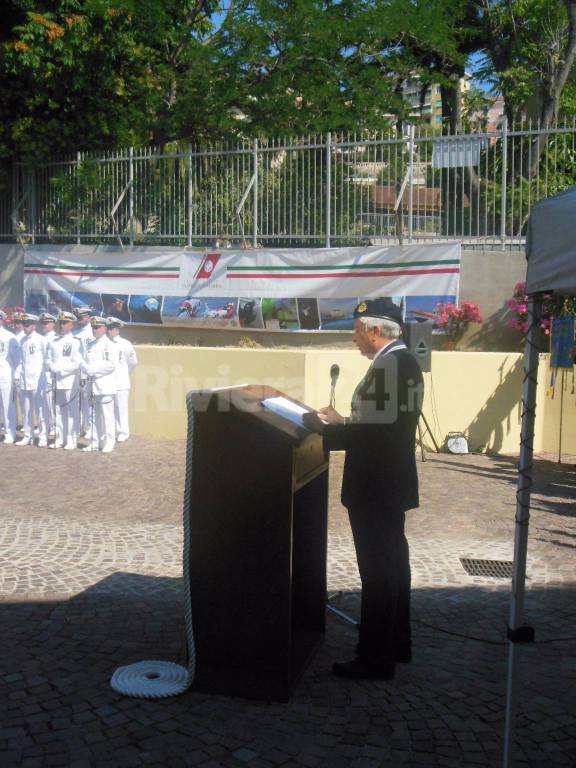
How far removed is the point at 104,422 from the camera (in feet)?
42.0

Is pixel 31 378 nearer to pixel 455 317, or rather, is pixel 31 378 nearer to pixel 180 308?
pixel 180 308

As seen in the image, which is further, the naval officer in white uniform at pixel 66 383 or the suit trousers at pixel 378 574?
the naval officer in white uniform at pixel 66 383

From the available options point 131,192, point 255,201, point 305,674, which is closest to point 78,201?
point 131,192

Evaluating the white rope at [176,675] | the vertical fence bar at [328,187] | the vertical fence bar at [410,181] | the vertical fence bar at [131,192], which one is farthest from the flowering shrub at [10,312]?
the white rope at [176,675]

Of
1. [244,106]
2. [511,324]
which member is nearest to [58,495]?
[511,324]

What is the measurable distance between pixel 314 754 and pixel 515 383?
912 cm

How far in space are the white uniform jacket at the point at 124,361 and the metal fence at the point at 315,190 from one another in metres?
3.36

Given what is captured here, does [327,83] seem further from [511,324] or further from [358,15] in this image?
[511,324]

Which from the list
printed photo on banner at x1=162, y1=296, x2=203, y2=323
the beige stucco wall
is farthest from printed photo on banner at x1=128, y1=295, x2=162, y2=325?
the beige stucco wall

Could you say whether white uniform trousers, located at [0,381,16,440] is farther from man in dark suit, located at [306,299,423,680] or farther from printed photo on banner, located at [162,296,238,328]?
man in dark suit, located at [306,299,423,680]

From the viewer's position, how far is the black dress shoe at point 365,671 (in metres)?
4.75

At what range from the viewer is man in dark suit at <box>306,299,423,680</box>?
15.3 ft

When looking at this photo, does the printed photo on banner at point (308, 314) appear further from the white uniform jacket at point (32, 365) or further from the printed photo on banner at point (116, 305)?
the white uniform jacket at point (32, 365)

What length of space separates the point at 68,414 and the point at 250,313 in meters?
3.56
